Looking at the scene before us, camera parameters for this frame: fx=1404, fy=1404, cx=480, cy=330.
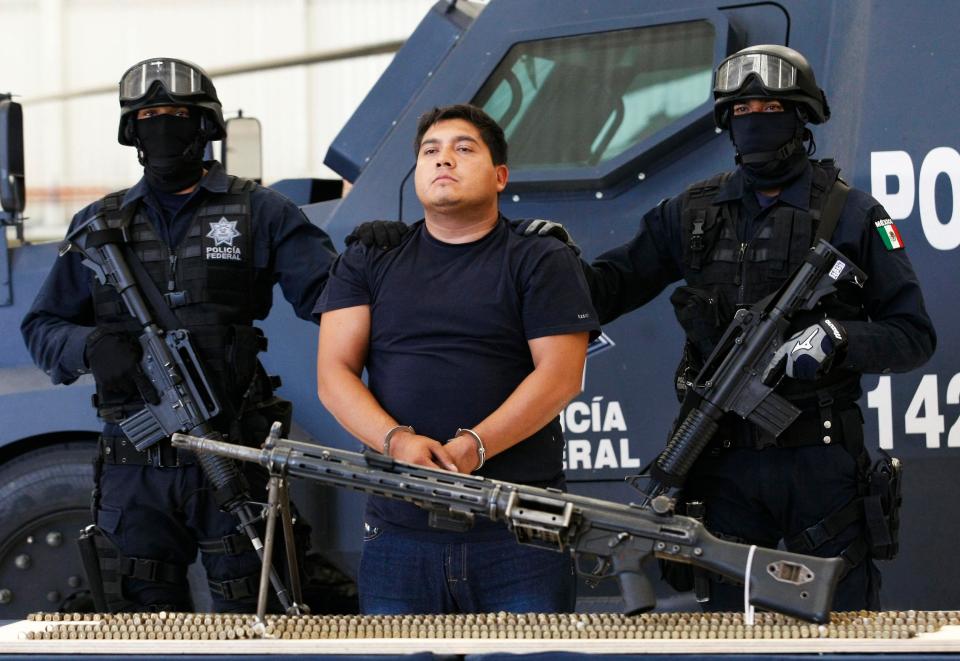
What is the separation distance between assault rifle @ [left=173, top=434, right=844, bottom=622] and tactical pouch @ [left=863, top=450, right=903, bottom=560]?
886mm

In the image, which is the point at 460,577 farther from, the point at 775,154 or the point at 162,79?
the point at 162,79

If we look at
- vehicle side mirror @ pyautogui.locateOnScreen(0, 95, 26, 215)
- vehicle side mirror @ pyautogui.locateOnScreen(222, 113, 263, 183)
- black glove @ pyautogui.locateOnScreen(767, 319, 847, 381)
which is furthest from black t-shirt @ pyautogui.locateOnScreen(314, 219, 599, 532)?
vehicle side mirror @ pyautogui.locateOnScreen(222, 113, 263, 183)

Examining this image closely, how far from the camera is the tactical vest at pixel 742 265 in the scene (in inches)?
133

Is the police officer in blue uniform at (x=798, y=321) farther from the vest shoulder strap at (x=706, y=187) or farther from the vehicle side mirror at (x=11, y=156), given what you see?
the vehicle side mirror at (x=11, y=156)

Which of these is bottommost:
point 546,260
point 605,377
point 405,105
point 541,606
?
point 541,606

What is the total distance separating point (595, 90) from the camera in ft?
13.7

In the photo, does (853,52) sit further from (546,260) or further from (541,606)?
(541,606)

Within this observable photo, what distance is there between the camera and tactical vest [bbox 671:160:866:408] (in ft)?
11.1

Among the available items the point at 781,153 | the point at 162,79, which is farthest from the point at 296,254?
the point at 781,153

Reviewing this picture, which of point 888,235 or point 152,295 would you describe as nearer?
point 888,235

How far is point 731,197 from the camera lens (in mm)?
3467

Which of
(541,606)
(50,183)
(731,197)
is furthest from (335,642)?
(50,183)

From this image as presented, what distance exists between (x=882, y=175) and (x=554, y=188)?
3.05ft

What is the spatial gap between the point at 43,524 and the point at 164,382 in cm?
105
